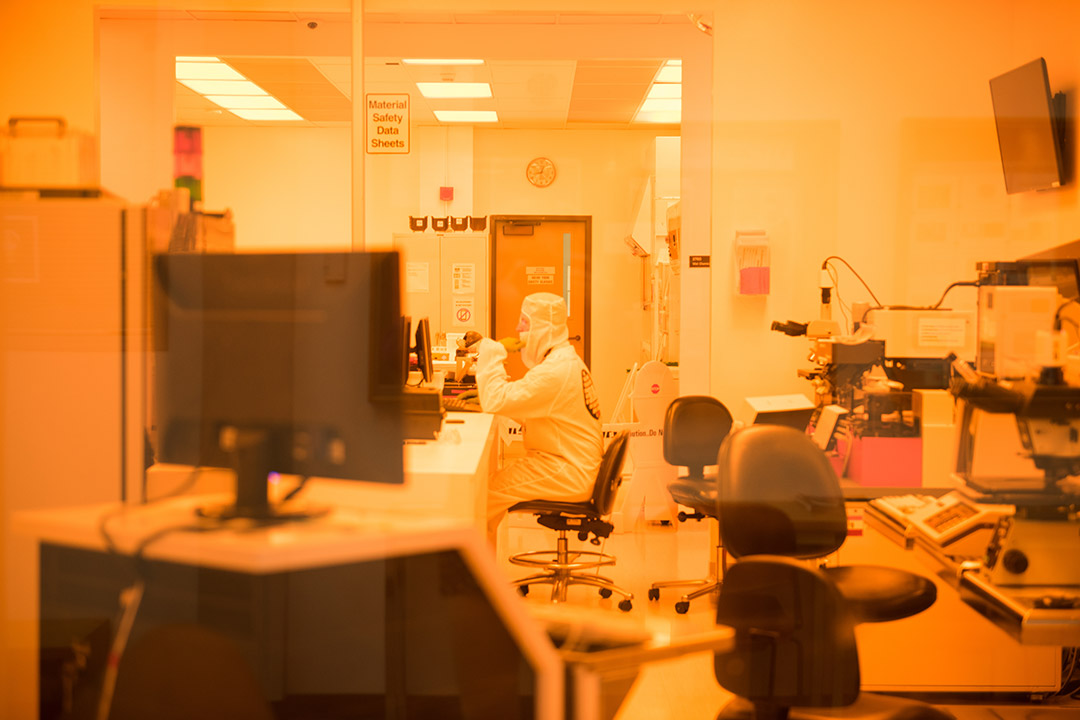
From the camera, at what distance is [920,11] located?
362 cm

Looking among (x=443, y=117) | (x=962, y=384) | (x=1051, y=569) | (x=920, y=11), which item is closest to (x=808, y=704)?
(x=1051, y=569)

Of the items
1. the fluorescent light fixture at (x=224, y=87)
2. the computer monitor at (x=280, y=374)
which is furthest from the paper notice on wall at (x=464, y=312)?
the computer monitor at (x=280, y=374)

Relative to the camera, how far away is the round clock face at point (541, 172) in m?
4.40

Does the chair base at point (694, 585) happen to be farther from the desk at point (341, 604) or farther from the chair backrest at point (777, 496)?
the desk at point (341, 604)

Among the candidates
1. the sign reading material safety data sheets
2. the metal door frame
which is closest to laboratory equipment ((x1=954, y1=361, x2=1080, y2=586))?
the metal door frame

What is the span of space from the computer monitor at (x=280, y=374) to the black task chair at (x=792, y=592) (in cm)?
92

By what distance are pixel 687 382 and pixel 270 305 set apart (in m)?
2.69

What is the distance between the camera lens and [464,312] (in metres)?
4.23

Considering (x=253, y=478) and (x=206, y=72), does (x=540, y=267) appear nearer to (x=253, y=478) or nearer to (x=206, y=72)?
(x=206, y=72)

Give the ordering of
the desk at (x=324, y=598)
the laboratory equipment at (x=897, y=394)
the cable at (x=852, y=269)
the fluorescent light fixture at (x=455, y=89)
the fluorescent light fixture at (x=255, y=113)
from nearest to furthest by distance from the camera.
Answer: the desk at (x=324, y=598) → the laboratory equipment at (x=897, y=394) → the fluorescent light fixture at (x=255, y=113) → the cable at (x=852, y=269) → the fluorescent light fixture at (x=455, y=89)

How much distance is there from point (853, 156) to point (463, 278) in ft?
6.20

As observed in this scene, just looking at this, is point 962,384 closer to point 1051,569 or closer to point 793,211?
point 1051,569

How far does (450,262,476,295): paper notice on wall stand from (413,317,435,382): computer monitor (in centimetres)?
127

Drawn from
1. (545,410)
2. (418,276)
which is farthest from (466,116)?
(545,410)
